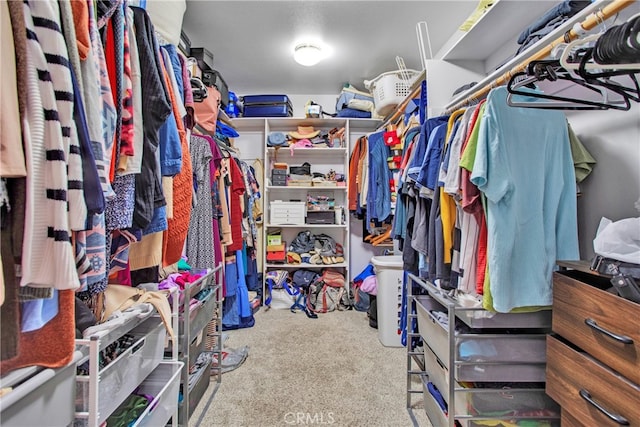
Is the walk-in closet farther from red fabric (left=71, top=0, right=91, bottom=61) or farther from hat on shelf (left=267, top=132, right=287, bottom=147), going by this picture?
hat on shelf (left=267, top=132, right=287, bottom=147)

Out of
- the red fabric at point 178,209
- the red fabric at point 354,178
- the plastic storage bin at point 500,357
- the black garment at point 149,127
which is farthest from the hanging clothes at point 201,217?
the red fabric at point 354,178

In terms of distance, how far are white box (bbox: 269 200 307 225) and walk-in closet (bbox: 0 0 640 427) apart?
33.0 inches

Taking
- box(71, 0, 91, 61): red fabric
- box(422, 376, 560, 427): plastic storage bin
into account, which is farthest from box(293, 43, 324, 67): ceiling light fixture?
box(422, 376, 560, 427): plastic storage bin

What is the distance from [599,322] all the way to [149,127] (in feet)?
4.50

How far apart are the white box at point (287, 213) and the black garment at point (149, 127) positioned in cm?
226

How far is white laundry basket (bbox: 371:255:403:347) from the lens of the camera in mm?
2184

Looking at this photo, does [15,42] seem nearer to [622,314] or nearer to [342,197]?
[622,314]

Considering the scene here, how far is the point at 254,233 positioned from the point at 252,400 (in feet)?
5.23

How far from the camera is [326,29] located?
218 centimetres

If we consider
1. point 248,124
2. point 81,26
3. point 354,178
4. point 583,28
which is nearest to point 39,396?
point 81,26

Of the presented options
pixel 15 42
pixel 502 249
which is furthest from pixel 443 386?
pixel 15 42

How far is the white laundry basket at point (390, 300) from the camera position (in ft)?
7.16

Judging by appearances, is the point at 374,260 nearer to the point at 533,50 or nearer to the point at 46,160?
the point at 533,50

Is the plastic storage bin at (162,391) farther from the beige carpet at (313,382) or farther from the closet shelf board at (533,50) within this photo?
the closet shelf board at (533,50)
